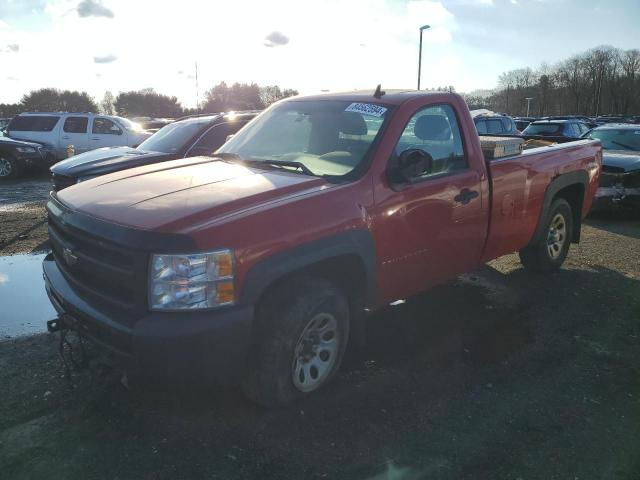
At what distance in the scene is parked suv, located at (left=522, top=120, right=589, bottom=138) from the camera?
1568cm

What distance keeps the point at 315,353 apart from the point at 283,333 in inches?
17.2

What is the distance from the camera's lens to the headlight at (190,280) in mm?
2648

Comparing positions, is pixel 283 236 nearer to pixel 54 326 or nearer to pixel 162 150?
pixel 54 326

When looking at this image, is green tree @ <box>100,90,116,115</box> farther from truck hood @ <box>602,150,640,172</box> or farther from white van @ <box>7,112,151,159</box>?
truck hood @ <box>602,150,640,172</box>

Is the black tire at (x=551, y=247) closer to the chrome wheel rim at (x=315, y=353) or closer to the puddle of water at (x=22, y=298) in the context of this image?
the chrome wheel rim at (x=315, y=353)

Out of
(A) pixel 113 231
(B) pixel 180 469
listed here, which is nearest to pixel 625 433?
(B) pixel 180 469

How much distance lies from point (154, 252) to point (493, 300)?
3.74 meters

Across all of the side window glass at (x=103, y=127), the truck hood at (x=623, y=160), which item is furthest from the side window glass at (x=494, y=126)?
the side window glass at (x=103, y=127)

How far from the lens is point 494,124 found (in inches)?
609

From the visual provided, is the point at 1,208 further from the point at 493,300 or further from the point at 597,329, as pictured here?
the point at 597,329

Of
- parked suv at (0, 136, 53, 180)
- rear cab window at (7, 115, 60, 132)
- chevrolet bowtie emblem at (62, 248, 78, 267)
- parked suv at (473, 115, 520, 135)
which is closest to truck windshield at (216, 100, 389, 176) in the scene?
chevrolet bowtie emblem at (62, 248, 78, 267)

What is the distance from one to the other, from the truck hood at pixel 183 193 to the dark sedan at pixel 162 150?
395 centimetres

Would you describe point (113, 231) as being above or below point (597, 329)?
above

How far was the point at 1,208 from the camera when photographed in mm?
9992
